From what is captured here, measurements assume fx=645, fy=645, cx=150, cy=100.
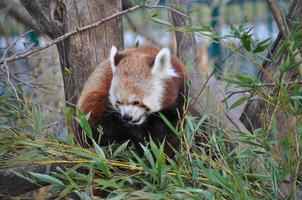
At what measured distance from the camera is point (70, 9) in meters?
3.40

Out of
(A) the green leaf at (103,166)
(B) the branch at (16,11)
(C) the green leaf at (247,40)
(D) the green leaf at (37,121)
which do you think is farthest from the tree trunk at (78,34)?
(B) the branch at (16,11)

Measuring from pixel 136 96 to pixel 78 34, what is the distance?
1.77 ft

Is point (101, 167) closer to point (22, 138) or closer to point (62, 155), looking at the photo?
point (62, 155)

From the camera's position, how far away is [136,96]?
122 inches

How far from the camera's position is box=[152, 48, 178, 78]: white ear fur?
3.11m

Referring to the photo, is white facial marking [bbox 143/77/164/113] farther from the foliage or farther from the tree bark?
the tree bark

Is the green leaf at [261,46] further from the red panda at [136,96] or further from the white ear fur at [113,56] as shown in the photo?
the white ear fur at [113,56]

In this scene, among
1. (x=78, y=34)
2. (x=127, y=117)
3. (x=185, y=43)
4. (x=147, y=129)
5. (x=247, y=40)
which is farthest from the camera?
(x=185, y=43)

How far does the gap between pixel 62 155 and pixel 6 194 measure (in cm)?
58

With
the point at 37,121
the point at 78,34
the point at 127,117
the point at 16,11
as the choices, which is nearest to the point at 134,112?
the point at 127,117

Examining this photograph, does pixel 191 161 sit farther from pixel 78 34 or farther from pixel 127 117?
pixel 78 34

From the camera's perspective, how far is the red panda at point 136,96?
122 inches

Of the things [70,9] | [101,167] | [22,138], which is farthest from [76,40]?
[101,167]

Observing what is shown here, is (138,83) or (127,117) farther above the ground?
(138,83)
